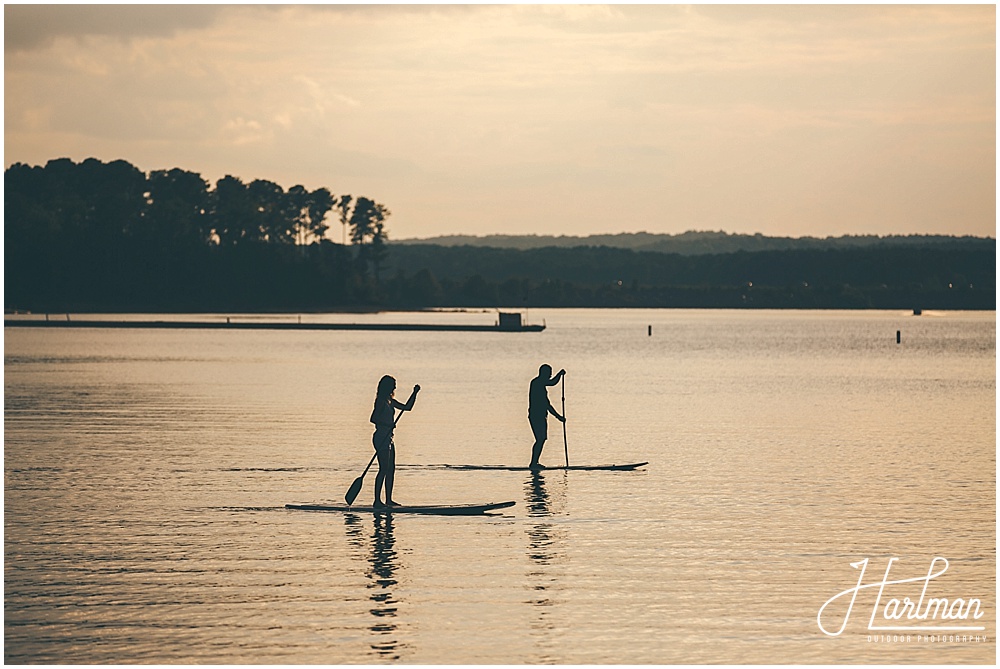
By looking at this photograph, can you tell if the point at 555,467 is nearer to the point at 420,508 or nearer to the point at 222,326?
the point at 420,508

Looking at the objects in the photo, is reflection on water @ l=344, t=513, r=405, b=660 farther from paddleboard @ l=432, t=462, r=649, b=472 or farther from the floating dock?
the floating dock

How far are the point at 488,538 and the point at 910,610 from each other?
5.54 m

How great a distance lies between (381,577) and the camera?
1585cm

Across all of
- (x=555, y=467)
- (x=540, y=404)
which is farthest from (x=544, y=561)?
(x=555, y=467)

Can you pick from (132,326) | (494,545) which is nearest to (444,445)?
(494,545)

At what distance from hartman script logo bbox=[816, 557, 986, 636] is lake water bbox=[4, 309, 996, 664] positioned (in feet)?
0.37

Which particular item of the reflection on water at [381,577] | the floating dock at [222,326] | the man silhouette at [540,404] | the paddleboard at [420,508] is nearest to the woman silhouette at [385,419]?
the paddleboard at [420,508]

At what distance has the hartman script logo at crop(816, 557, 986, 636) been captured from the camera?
1413cm

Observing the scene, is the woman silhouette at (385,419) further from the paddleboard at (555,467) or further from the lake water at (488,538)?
the paddleboard at (555,467)

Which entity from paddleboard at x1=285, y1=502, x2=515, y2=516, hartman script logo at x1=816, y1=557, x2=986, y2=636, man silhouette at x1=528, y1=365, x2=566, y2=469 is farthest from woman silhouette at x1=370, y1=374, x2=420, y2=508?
hartman script logo at x1=816, y1=557, x2=986, y2=636

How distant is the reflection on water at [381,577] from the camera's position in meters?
13.0

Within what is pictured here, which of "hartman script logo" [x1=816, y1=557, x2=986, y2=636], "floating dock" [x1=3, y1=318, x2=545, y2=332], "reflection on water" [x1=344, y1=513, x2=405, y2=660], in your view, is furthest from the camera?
"floating dock" [x1=3, y1=318, x2=545, y2=332]

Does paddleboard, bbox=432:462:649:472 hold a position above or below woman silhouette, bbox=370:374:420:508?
below

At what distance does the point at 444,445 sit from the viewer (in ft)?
104
